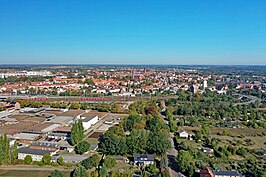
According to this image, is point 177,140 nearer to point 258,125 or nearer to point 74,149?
point 74,149

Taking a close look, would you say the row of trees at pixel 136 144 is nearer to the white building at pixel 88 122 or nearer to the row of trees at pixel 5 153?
the row of trees at pixel 5 153

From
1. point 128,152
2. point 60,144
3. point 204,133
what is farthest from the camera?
point 204,133

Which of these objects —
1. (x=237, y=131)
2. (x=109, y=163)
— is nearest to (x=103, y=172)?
(x=109, y=163)

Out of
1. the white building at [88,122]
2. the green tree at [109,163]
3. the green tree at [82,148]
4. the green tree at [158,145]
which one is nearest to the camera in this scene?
the green tree at [109,163]

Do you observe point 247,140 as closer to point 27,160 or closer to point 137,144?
point 137,144

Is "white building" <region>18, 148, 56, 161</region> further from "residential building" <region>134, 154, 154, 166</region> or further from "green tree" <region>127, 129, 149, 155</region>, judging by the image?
"residential building" <region>134, 154, 154, 166</region>

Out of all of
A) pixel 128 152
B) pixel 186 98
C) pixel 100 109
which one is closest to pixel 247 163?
pixel 128 152

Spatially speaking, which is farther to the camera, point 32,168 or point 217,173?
point 32,168

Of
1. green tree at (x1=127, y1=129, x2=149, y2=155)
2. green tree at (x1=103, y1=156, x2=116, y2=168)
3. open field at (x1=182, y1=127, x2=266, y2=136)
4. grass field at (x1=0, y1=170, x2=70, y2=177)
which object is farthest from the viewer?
open field at (x1=182, y1=127, x2=266, y2=136)

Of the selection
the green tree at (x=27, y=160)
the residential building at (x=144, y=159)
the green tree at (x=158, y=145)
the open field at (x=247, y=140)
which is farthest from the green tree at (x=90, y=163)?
the open field at (x=247, y=140)

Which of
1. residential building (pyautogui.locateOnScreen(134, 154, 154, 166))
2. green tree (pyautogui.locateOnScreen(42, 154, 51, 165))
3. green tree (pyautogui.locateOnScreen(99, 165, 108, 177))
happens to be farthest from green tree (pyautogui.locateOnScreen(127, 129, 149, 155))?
green tree (pyautogui.locateOnScreen(42, 154, 51, 165))

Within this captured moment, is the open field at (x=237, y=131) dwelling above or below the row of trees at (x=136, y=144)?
below
